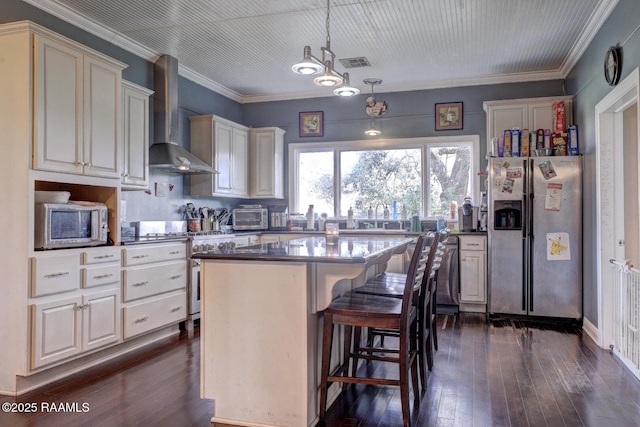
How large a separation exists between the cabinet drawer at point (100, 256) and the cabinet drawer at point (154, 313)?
43 centimetres

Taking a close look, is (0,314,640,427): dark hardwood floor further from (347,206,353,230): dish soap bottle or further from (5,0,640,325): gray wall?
(347,206,353,230): dish soap bottle

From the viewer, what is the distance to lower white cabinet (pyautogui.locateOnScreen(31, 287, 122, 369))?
2852 millimetres

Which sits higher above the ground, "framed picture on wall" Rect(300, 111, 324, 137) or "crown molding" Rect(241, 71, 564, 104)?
"crown molding" Rect(241, 71, 564, 104)

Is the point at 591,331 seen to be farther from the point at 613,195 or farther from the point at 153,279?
the point at 153,279

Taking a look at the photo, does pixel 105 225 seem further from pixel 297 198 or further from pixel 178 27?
pixel 297 198

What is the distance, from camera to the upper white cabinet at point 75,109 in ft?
9.63

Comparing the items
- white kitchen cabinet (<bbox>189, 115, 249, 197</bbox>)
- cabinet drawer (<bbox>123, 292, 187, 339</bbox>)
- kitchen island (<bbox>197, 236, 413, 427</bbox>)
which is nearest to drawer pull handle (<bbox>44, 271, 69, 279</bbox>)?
cabinet drawer (<bbox>123, 292, 187, 339</bbox>)

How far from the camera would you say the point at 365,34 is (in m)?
4.23

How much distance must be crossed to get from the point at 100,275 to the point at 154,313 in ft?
2.31

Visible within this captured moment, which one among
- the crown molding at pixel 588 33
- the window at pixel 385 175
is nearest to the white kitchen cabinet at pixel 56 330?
the window at pixel 385 175

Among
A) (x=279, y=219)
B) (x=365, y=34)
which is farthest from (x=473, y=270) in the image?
(x=365, y=34)

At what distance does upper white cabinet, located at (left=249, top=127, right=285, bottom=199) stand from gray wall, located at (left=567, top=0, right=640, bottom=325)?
3.58m

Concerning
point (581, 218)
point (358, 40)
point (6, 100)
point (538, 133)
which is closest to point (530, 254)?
point (581, 218)

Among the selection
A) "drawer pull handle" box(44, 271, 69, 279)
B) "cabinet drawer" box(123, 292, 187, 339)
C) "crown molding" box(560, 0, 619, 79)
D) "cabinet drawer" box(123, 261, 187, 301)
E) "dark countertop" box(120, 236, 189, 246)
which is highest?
"crown molding" box(560, 0, 619, 79)
